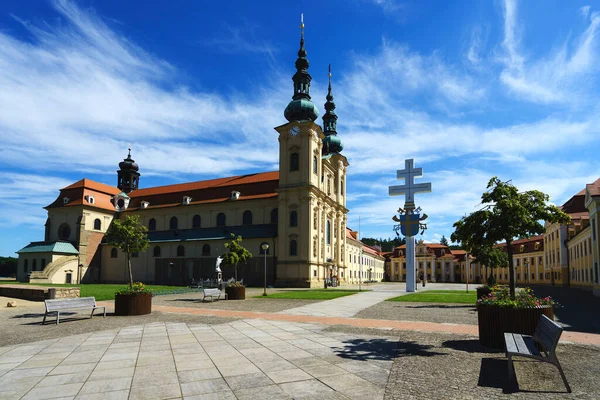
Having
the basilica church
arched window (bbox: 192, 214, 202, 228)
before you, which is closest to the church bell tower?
the basilica church

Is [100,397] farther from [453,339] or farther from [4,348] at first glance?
[453,339]

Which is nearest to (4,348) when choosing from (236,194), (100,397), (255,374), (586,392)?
(100,397)

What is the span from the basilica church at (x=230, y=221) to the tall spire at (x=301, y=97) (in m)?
0.12

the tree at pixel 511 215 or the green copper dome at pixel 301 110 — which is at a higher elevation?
the green copper dome at pixel 301 110

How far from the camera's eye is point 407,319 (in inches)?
622

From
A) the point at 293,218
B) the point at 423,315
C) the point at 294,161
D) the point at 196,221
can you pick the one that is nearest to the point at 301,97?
the point at 294,161

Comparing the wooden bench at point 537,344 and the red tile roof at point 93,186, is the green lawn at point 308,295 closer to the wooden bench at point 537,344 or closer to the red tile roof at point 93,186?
the wooden bench at point 537,344

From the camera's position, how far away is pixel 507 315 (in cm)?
973

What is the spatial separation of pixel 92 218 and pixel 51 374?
2351 inches

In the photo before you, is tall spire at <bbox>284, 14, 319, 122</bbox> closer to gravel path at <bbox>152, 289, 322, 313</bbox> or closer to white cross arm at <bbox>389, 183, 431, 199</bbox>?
white cross arm at <bbox>389, 183, 431, 199</bbox>

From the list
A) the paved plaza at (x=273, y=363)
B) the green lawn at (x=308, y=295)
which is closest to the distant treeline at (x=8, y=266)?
the green lawn at (x=308, y=295)

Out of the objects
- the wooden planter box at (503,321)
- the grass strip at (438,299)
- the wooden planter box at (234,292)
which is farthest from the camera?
the wooden planter box at (234,292)

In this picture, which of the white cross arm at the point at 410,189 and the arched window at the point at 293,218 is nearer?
the white cross arm at the point at 410,189

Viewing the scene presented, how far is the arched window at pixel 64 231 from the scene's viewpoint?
61062 mm
